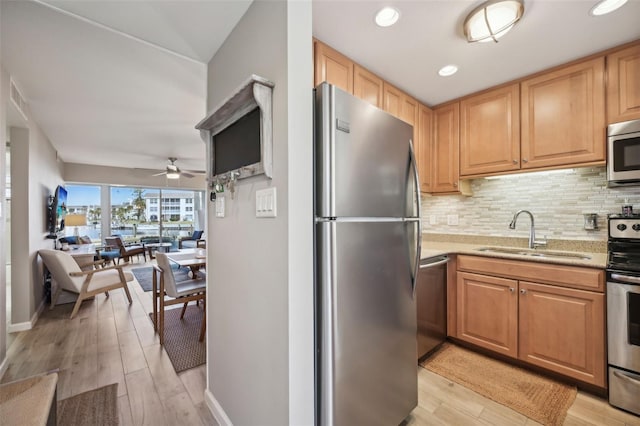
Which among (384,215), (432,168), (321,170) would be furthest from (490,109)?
(321,170)

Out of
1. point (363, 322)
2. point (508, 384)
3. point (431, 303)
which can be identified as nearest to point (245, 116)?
point (363, 322)

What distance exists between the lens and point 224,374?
1503 mm

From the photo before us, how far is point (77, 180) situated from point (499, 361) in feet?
27.0

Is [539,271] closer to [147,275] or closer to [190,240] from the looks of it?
[147,275]

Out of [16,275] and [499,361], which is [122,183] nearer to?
[16,275]

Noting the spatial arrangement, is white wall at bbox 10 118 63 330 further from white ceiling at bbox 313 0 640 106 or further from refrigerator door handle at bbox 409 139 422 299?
refrigerator door handle at bbox 409 139 422 299

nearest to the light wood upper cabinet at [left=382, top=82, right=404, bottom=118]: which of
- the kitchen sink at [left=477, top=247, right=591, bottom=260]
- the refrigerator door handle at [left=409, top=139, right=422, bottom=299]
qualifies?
the refrigerator door handle at [left=409, top=139, right=422, bottom=299]

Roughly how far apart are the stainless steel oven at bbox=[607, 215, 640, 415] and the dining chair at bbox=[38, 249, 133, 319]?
494cm

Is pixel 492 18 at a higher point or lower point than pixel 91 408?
higher

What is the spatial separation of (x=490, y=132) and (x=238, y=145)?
2.28m

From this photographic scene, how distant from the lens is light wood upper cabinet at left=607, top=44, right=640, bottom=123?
178cm

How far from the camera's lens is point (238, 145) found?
134 centimetres

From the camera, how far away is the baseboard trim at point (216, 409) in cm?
148

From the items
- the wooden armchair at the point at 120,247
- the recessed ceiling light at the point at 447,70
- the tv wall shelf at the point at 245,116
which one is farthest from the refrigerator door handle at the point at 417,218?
the wooden armchair at the point at 120,247
